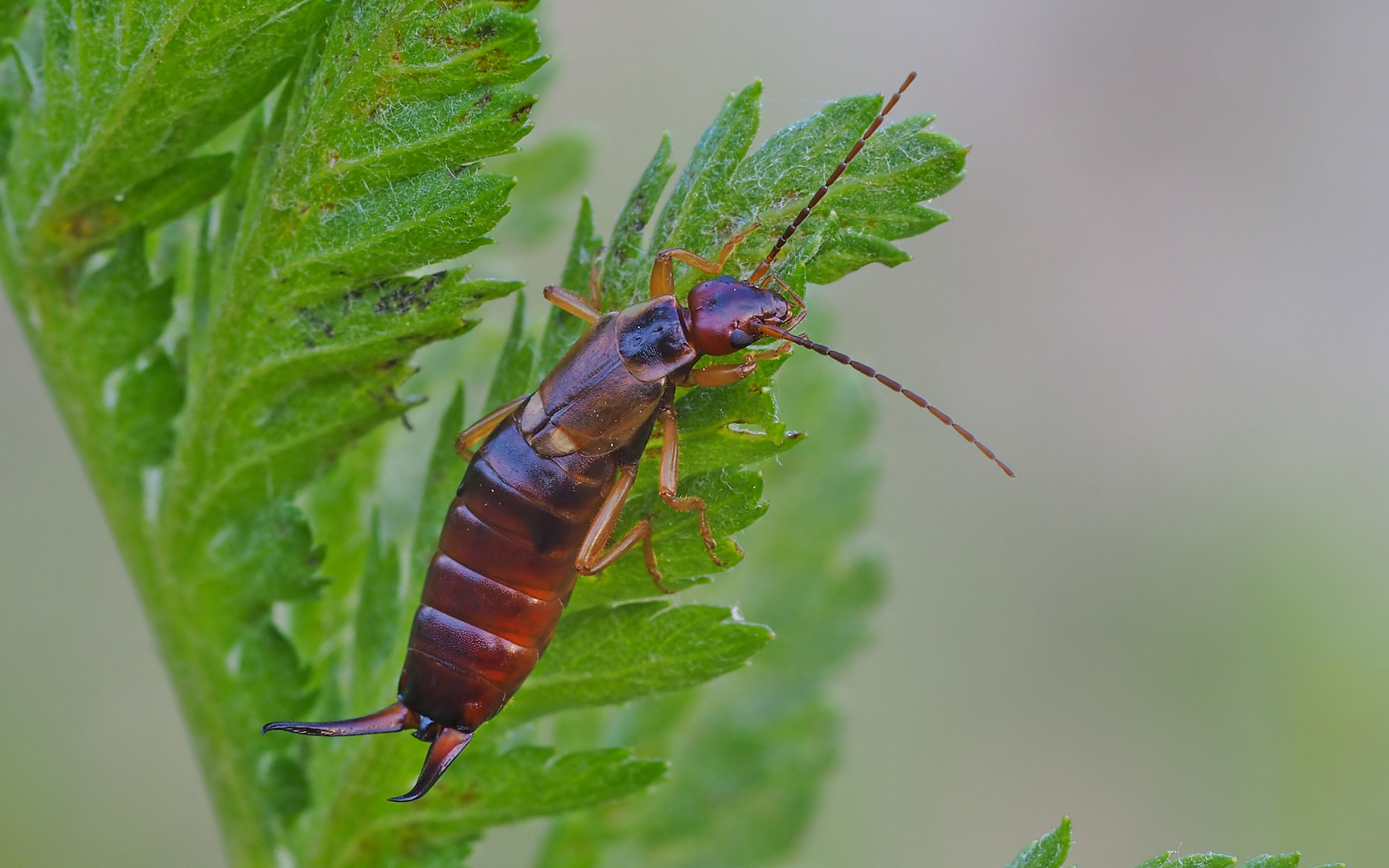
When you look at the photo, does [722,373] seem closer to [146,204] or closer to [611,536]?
[611,536]

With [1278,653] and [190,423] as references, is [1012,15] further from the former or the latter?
[190,423]

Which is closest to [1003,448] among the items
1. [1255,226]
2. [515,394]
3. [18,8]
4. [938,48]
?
[1255,226]

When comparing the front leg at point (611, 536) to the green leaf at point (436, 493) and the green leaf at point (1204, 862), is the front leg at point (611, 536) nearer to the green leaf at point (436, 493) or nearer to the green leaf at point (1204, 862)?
the green leaf at point (436, 493)

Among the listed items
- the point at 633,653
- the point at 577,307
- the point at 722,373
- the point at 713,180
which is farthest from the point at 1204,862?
the point at 577,307

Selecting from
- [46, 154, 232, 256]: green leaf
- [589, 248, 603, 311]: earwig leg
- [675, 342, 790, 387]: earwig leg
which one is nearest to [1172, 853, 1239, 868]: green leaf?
[675, 342, 790, 387]: earwig leg

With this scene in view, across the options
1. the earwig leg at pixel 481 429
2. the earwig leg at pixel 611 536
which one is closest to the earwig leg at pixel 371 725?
the earwig leg at pixel 611 536

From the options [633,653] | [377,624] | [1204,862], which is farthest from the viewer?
[377,624]
